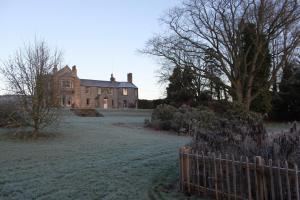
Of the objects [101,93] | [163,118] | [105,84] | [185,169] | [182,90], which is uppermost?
[105,84]

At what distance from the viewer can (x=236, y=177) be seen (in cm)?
573

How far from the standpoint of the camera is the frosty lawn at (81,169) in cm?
667

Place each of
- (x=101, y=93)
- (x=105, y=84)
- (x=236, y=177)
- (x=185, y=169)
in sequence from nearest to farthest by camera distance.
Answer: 1. (x=236, y=177)
2. (x=185, y=169)
3. (x=101, y=93)
4. (x=105, y=84)

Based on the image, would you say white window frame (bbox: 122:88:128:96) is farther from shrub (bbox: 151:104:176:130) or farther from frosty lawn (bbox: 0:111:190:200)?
frosty lawn (bbox: 0:111:190:200)

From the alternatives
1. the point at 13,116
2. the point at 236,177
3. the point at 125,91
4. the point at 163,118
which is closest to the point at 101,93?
the point at 125,91

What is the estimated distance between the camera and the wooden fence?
4996mm

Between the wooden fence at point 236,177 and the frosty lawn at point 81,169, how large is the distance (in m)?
1.03

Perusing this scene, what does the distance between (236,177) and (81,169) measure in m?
4.42

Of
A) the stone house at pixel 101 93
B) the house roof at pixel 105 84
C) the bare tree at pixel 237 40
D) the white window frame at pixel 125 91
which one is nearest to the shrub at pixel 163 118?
the bare tree at pixel 237 40

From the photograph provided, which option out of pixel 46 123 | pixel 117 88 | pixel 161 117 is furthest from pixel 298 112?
pixel 117 88

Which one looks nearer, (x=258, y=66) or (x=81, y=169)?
(x=81, y=169)

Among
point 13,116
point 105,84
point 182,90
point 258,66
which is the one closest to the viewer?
point 13,116

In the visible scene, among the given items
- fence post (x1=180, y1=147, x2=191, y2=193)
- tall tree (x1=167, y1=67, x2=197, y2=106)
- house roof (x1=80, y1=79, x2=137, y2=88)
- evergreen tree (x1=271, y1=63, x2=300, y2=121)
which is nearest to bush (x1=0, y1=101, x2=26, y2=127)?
fence post (x1=180, y1=147, x2=191, y2=193)

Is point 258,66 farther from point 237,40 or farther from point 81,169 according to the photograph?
point 81,169
